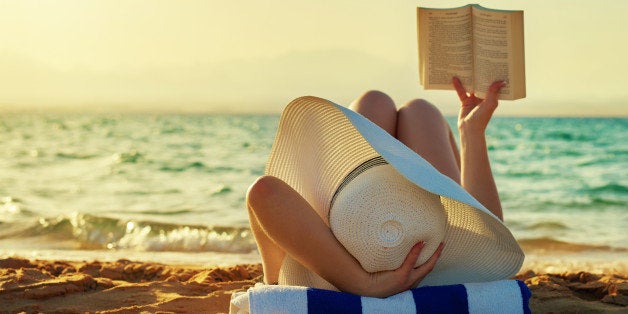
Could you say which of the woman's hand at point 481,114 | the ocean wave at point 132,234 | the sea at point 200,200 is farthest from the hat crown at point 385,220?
the ocean wave at point 132,234

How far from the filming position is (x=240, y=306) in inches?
85.7

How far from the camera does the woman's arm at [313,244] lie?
2186 mm

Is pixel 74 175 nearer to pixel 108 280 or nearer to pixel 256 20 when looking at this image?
pixel 108 280

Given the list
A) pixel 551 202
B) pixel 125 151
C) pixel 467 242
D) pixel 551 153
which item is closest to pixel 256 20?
pixel 125 151

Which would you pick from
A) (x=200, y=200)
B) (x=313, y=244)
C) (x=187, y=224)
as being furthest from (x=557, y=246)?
(x=200, y=200)

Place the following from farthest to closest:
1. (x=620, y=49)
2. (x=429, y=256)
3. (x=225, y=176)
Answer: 1. (x=620, y=49)
2. (x=225, y=176)
3. (x=429, y=256)

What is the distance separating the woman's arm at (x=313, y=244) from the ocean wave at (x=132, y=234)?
311 cm

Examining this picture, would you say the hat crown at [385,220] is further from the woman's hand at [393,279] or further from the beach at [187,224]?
the beach at [187,224]

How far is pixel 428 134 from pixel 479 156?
0.32 meters

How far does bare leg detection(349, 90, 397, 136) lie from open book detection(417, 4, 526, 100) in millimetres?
192

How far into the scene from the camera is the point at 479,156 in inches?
105

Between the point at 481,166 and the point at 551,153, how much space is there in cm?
1167

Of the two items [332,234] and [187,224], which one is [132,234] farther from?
[332,234]

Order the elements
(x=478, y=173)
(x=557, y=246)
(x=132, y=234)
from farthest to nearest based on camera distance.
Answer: (x=132, y=234) < (x=557, y=246) < (x=478, y=173)
